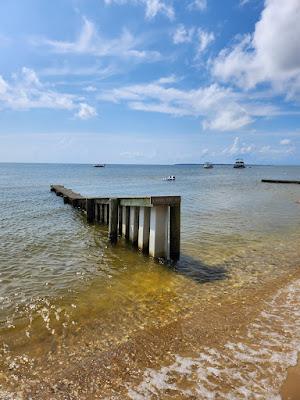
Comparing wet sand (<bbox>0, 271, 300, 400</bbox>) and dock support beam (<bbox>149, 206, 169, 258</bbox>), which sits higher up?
dock support beam (<bbox>149, 206, 169, 258</bbox>)

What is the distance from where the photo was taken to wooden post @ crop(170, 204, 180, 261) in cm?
1021

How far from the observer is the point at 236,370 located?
15.6 feet

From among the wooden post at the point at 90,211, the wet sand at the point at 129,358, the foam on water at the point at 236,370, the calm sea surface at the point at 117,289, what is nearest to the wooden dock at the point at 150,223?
the calm sea surface at the point at 117,289

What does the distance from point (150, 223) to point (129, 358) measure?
5850 mm

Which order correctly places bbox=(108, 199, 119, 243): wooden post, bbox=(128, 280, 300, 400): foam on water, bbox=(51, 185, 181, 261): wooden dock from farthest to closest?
bbox=(108, 199, 119, 243): wooden post → bbox=(51, 185, 181, 261): wooden dock → bbox=(128, 280, 300, 400): foam on water

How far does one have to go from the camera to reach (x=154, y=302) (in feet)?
23.7

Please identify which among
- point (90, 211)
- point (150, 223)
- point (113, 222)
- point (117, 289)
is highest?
point (150, 223)

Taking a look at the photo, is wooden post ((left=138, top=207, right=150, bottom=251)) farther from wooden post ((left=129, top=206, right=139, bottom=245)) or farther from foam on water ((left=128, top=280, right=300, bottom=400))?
foam on water ((left=128, top=280, right=300, bottom=400))

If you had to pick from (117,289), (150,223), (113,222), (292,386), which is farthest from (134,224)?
(292,386)

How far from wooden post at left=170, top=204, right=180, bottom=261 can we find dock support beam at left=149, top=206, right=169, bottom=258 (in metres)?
0.19

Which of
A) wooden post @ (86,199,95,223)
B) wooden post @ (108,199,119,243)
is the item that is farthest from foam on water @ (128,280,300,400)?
wooden post @ (86,199,95,223)

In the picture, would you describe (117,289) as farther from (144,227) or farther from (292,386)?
(292,386)

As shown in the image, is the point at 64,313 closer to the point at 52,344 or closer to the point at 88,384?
the point at 52,344

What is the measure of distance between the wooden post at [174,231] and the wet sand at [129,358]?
3.44m
